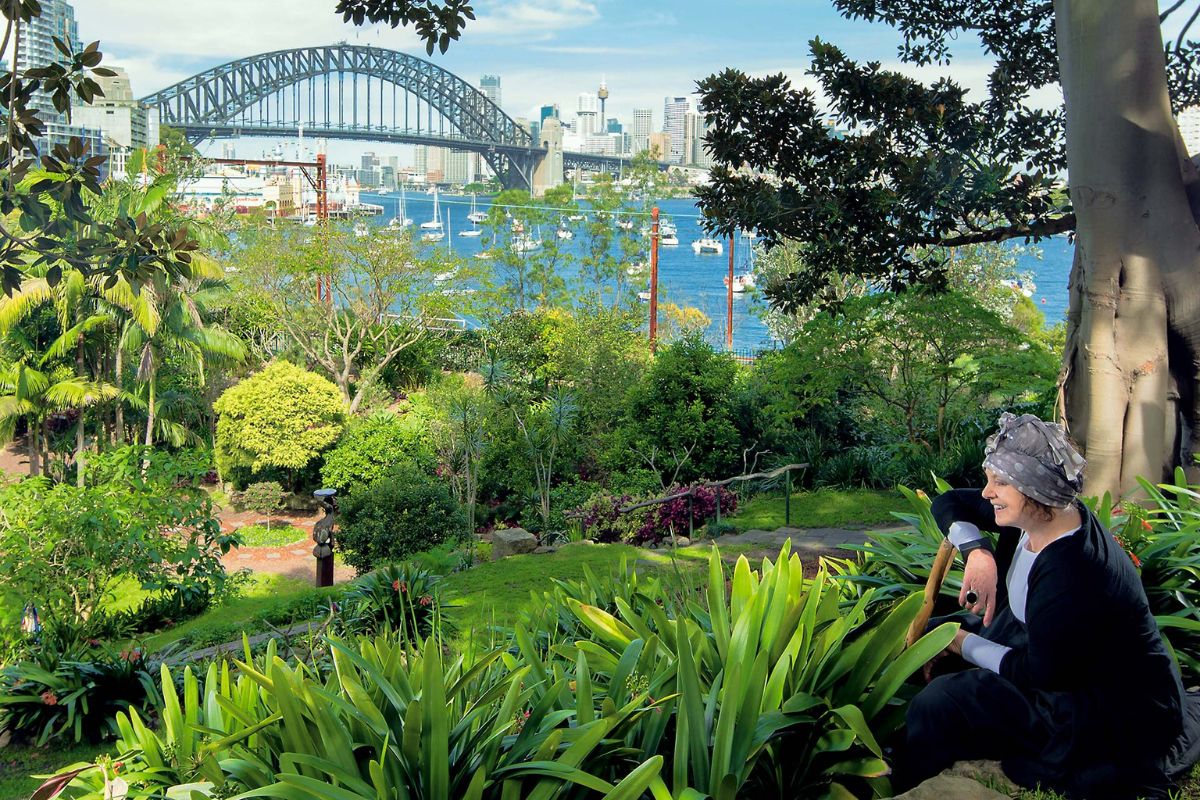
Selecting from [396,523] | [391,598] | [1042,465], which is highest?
[1042,465]

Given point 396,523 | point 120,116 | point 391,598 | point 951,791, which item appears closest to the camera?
point 951,791

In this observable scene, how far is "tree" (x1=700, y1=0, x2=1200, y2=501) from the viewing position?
6.11m

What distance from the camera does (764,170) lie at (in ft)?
27.4

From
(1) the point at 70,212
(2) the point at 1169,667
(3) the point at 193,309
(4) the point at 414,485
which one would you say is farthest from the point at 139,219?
(3) the point at 193,309

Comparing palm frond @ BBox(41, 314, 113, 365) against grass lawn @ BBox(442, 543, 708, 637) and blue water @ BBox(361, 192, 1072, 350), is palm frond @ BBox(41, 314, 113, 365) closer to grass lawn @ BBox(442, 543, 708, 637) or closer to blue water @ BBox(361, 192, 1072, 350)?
grass lawn @ BBox(442, 543, 708, 637)

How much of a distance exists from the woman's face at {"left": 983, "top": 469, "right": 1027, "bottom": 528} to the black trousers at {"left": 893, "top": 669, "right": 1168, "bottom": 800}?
0.41 meters

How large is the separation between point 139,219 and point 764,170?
520cm

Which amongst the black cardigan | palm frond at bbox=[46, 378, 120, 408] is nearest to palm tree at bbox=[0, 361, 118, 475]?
palm frond at bbox=[46, 378, 120, 408]

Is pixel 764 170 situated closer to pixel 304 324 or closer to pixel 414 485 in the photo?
pixel 414 485

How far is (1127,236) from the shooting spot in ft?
20.1

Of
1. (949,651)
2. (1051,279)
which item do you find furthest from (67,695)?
(1051,279)

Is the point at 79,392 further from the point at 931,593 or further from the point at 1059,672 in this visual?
the point at 1059,672

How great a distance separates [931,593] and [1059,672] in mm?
473

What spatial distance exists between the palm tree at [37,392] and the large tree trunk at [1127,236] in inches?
661
